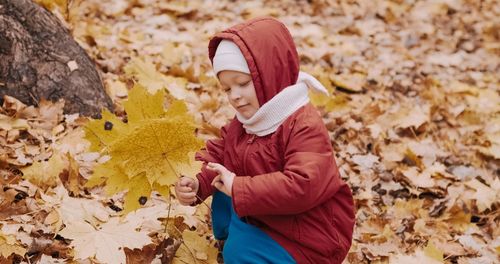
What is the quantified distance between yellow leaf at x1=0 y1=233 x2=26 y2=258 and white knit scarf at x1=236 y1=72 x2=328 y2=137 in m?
0.96

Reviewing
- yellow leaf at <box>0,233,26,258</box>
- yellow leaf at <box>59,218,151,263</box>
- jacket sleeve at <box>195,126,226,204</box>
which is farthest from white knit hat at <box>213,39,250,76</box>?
yellow leaf at <box>0,233,26,258</box>

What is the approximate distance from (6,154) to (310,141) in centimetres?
153

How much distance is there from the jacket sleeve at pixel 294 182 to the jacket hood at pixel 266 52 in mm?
159

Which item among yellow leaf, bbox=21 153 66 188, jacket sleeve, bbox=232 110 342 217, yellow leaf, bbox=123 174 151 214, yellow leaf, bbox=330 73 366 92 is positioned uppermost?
jacket sleeve, bbox=232 110 342 217

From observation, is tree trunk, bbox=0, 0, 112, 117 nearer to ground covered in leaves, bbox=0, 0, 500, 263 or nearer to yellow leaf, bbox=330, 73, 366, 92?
ground covered in leaves, bbox=0, 0, 500, 263

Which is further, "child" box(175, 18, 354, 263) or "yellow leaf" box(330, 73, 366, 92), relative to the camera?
"yellow leaf" box(330, 73, 366, 92)

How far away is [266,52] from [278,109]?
20 centimetres

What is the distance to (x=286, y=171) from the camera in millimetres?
1857

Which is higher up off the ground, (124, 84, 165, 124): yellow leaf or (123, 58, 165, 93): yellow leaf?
(124, 84, 165, 124): yellow leaf

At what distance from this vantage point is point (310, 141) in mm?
1905

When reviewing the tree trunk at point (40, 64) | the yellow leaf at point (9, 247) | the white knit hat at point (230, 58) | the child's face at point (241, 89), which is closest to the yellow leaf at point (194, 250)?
the yellow leaf at point (9, 247)

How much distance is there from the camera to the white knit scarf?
1.94m

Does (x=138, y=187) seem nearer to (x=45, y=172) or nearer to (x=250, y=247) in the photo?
(x=250, y=247)

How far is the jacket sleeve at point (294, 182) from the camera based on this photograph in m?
1.83
